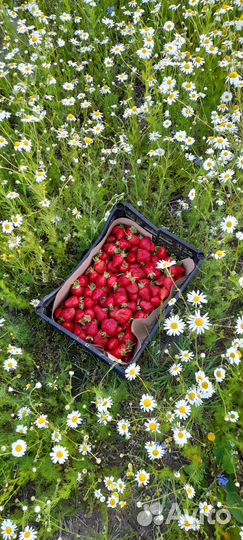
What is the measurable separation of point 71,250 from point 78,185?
438mm

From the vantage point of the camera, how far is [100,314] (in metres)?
2.49

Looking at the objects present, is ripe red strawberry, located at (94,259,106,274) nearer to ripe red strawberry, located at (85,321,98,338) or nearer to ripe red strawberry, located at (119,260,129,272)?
ripe red strawberry, located at (119,260,129,272)

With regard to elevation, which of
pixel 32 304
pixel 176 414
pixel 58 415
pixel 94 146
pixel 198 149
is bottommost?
pixel 58 415

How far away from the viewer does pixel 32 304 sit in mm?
2729

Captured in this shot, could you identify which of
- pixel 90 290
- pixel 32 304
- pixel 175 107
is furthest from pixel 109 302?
pixel 175 107

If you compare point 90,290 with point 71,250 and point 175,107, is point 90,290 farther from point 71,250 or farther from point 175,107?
point 175,107

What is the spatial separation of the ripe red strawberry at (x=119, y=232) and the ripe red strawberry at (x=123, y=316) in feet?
1.64

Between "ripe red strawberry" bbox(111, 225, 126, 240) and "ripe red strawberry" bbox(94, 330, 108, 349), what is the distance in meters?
0.63

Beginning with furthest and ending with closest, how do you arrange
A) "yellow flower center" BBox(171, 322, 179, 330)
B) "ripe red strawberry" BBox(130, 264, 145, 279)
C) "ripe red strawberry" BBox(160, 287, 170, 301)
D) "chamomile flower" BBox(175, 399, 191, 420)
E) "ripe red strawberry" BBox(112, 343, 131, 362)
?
"ripe red strawberry" BBox(130, 264, 145, 279), "ripe red strawberry" BBox(160, 287, 170, 301), "ripe red strawberry" BBox(112, 343, 131, 362), "yellow flower center" BBox(171, 322, 179, 330), "chamomile flower" BBox(175, 399, 191, 420)

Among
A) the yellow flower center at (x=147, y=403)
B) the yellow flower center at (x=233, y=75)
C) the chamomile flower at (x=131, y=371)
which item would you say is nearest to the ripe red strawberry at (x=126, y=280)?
the chamomile flower at (x=131, y=371)

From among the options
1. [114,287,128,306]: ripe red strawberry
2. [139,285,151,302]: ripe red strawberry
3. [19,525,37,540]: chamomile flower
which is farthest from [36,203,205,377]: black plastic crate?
[19,525,37,540]: chamomile flower

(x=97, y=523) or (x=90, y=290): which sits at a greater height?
(x=90, y=290)

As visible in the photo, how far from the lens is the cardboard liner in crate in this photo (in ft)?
7.85

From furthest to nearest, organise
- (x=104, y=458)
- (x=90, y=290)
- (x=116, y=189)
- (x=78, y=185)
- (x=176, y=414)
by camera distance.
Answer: (x=116, y=189)
(x=78, y=185)
(x=90, y=290)
(x=104, y=458)
(x=176, y=414)
